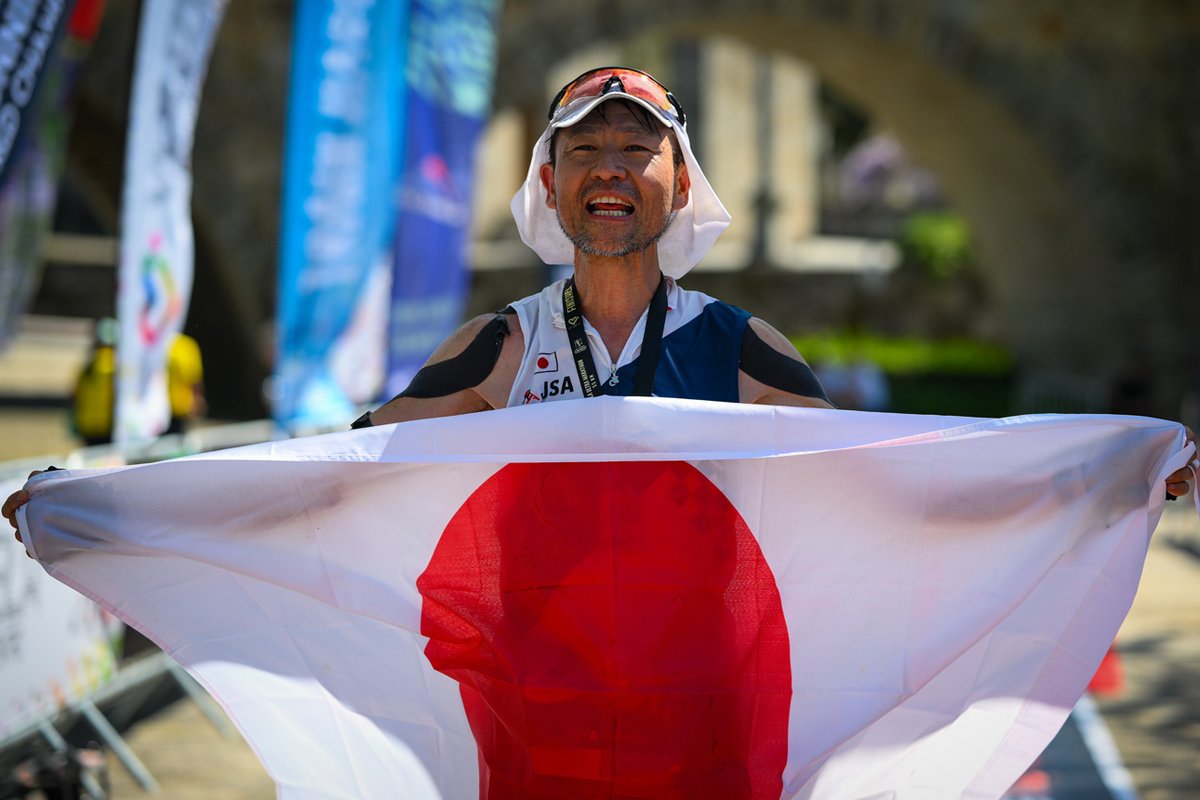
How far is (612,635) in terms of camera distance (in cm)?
295

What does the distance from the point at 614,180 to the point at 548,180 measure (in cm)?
27

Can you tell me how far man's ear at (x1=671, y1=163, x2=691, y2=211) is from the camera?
3227 mm

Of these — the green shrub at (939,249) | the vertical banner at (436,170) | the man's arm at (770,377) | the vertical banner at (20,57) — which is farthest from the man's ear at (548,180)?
the green shrub at (939,249)

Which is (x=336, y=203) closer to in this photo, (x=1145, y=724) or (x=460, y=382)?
(x=1145, y=724)

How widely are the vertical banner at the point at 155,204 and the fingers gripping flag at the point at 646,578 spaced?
3675 millimetres

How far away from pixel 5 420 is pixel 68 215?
74.2ft

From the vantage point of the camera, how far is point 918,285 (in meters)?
32.9

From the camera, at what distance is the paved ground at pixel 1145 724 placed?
6.45 metres

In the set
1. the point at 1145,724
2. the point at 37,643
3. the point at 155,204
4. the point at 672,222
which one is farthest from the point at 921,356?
the point at 672,222

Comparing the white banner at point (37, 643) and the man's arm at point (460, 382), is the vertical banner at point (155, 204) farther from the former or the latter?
the man's arm at point (460, 382)

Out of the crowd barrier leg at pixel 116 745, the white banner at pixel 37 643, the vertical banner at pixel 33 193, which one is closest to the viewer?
the white banner at pixel 37 643

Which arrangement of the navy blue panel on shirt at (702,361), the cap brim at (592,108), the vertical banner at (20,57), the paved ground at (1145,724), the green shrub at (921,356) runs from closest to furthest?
the cap brim at (592,108) → the navy blue panel on shirt at (702,361) → the vertical banner at (20,57) → the paved ground at (1145,724) → the green shrub at (921,356)

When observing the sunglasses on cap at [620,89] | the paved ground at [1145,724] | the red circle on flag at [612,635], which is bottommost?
the paved ground at [1145,724]

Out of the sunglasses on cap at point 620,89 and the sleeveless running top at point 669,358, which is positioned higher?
the sunglasses on cap at point 620,89
